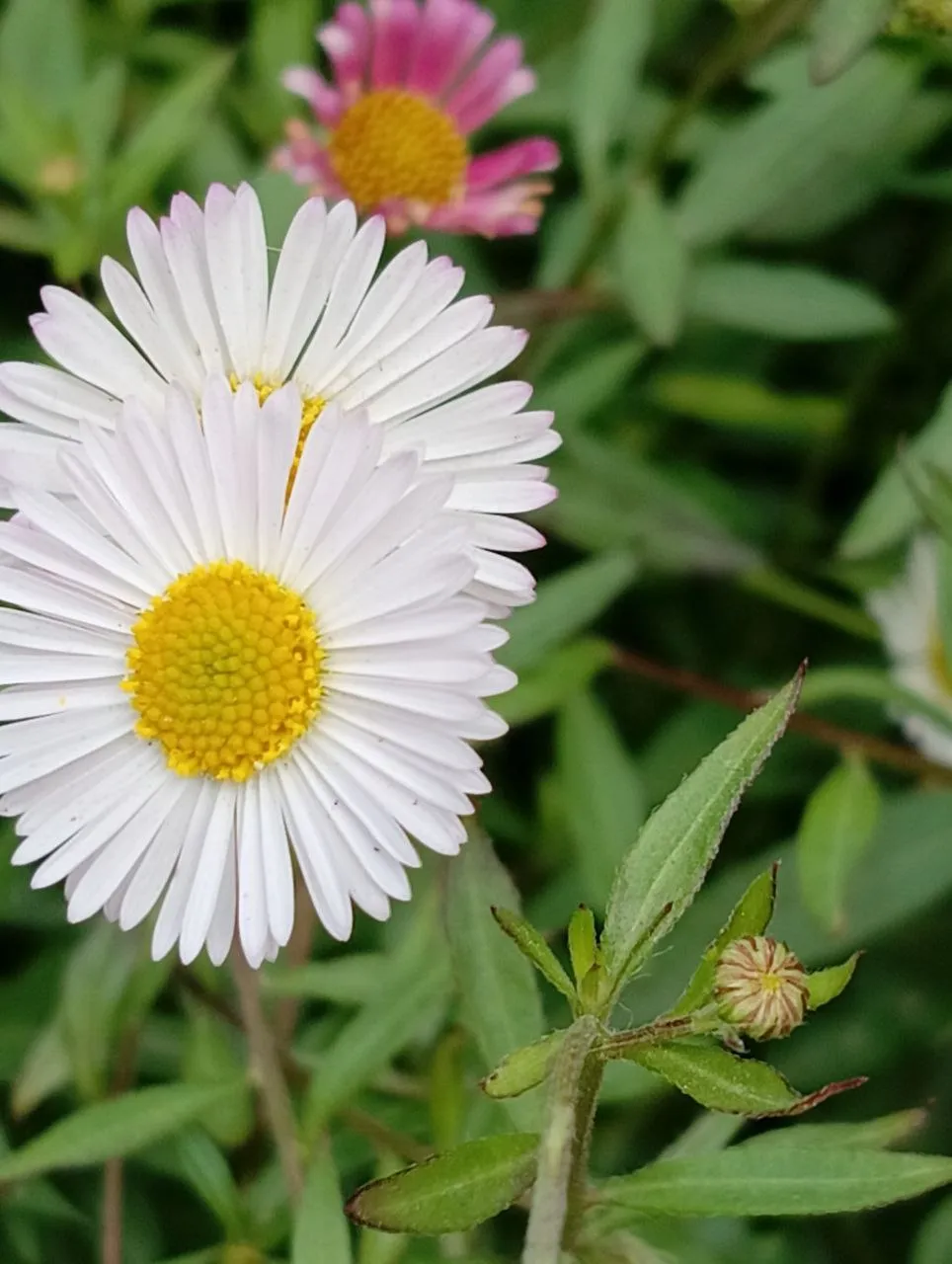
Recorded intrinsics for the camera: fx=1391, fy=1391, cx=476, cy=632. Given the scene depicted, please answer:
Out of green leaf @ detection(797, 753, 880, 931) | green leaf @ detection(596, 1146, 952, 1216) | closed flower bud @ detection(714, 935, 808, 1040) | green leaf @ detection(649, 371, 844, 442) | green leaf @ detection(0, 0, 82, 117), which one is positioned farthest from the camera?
green leaf @ detection(649, 371, 844, 442)

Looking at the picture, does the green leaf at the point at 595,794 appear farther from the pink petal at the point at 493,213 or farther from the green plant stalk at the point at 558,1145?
the green plant stalk at the point at 558,1145

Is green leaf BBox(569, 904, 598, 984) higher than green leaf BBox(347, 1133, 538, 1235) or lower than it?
higher

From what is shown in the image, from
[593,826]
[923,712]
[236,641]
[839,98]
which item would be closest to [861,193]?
[839,98]

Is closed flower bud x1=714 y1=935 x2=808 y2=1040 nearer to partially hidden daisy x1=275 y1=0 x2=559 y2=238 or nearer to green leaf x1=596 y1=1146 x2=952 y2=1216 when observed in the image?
green leaf x1=596 y1=1146 x2=952 y2=1216

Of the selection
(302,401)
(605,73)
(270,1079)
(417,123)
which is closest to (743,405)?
(605,73)

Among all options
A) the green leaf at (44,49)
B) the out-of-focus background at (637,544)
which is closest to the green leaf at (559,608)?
the out-of-focus background at (637,544)

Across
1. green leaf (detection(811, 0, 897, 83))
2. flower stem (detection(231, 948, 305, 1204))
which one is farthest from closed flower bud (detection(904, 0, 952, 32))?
flower stem (detection(231, 948, 305, 1204))

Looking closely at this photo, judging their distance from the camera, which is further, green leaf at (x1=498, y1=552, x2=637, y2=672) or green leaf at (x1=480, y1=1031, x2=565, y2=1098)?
green leaf at (x1=498, y1=552, x2=637, y2=672)

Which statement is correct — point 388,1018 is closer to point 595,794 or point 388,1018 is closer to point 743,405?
point 595,794
